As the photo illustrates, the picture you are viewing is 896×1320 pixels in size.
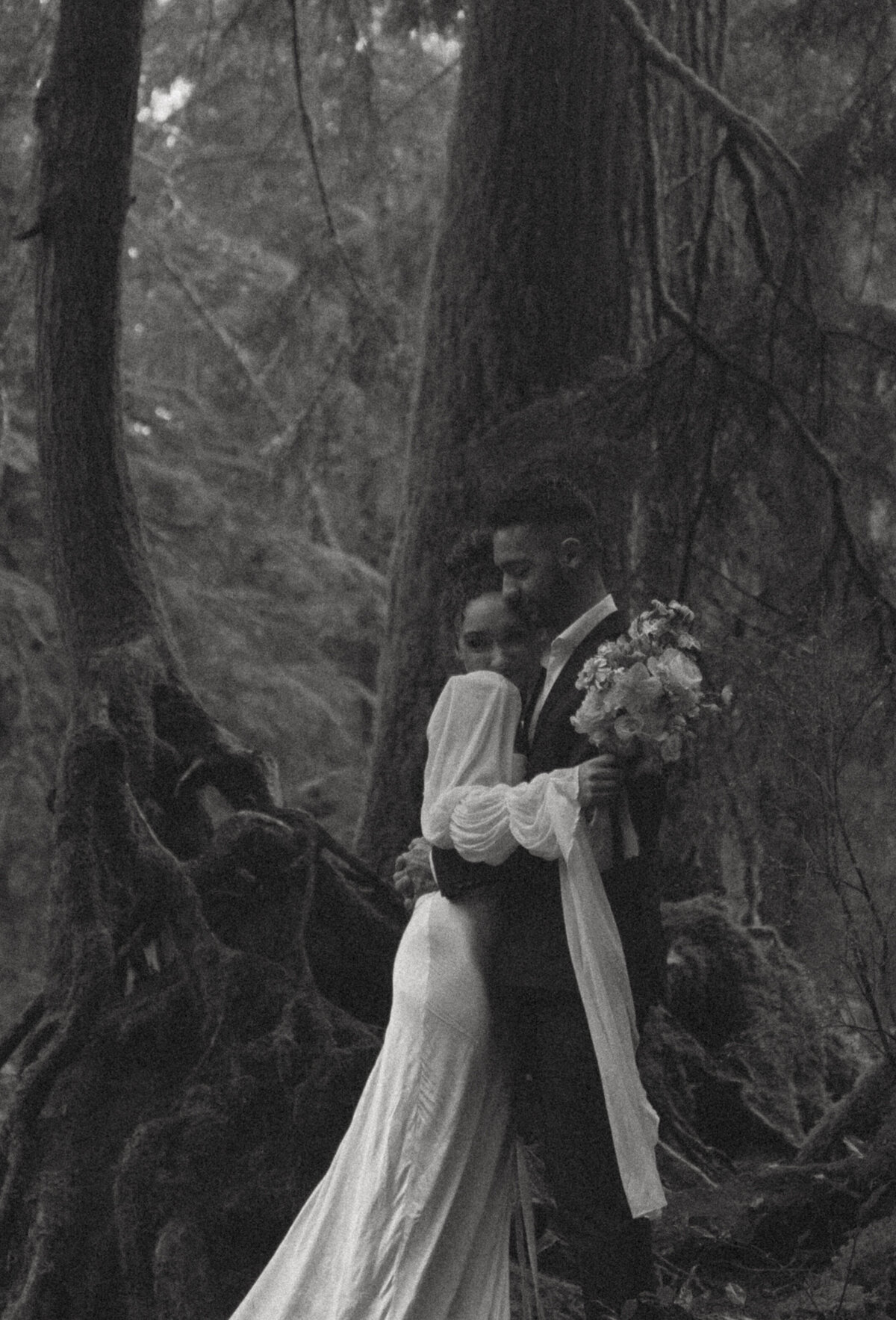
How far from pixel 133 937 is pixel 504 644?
207 cm

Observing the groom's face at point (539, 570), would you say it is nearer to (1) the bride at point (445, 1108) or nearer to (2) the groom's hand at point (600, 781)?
(1) the bride at point (445, 1108)

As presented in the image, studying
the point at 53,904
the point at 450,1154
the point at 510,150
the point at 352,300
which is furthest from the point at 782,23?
the point at 450,1154

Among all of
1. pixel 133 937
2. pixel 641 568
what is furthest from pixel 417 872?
pixel 641 568

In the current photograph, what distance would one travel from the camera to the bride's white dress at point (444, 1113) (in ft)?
15.8

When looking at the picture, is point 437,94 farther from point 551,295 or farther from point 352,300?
point 551,295

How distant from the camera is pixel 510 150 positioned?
27.8 ft

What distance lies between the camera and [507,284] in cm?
830

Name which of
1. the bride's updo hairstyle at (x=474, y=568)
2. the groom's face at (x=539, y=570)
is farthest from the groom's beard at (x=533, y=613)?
the bride's updo hairstyle at (x=474, y=568)

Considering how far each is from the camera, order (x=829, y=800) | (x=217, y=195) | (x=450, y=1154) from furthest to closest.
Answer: (x=217, y=195) → (x=829, y=800) → (x=450, y=1154)

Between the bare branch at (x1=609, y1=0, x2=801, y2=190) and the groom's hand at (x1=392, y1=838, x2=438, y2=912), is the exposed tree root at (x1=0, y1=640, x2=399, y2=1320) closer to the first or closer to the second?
the groom's hand at (x1=392, y1=838, x2=438, y2=912)

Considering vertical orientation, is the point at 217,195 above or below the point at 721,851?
above

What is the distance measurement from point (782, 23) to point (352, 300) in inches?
103

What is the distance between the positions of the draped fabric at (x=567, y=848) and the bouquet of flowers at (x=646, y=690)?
0.19 m

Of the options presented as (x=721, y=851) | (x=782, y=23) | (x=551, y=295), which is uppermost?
(x=782, y=23)
